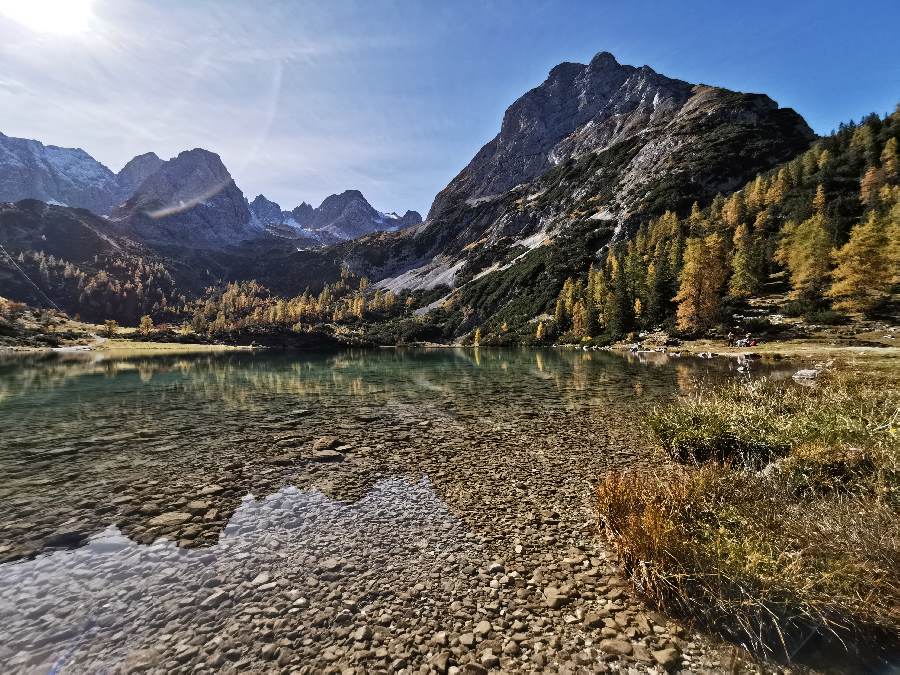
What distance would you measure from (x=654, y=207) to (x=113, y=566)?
18320 cm

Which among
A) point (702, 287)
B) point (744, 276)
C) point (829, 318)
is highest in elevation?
point (744, 276)

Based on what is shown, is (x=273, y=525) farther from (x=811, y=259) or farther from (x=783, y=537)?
(x=811, y=259)

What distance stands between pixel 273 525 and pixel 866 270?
77631 millimetres

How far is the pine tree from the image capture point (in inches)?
2117

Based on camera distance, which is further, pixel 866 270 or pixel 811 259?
pixel 811 259

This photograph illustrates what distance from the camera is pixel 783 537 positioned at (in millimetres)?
6234

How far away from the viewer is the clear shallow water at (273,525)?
613 cm

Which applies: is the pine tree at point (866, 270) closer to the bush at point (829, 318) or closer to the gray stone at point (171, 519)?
the bush at point (829, 318)

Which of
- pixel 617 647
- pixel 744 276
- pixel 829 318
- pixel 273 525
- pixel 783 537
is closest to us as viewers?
pixel 617 647

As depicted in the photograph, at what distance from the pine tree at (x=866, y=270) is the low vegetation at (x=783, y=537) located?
65.3 metres

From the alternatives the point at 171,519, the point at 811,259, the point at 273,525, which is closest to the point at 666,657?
the point at 273,525

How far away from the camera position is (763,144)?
172 meters

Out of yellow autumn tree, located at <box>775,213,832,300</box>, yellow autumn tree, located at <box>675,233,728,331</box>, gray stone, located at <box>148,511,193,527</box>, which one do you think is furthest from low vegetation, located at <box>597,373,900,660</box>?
yellow autumn tree, located at <box>775,213,832,300</box>

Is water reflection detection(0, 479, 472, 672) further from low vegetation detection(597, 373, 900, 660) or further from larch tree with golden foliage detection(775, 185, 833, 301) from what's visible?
larch tree with golden foliage detection(775, 185, 833, 301)
